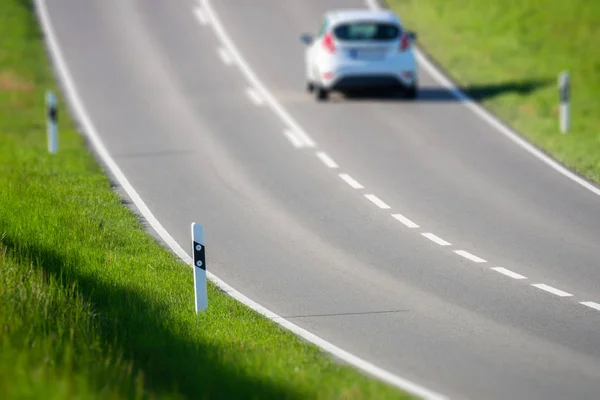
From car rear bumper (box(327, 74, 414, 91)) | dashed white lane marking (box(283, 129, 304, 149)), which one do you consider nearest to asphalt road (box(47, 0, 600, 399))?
dashed white lane marking (box(283, 129, 304, 149))

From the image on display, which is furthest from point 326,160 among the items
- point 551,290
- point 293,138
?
point 551,290

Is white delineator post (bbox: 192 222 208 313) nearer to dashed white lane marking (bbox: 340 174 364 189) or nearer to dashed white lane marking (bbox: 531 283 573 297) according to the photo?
dashed white lane marking (bbox: 531 283 573 297)

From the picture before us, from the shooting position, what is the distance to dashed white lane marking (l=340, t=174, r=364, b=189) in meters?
18.9

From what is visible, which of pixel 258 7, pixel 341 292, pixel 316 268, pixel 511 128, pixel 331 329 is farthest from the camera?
pixel 258 7

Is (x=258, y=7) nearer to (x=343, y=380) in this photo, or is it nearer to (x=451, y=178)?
(x=451, y=178)

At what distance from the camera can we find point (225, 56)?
3338cm

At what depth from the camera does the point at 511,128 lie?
24.2 metres

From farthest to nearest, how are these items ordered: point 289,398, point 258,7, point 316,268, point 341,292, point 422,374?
point 258,7
point 316,268
point 341,292
point 422,374
point 289,398

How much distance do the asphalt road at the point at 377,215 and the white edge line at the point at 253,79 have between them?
20 cm

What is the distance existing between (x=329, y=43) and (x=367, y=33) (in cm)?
89

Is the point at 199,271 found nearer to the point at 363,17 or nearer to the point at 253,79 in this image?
the point at 363,17

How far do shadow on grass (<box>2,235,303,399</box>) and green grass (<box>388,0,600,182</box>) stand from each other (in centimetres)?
955

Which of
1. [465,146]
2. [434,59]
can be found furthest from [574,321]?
[434,59]

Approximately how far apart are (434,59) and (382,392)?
943 inches
